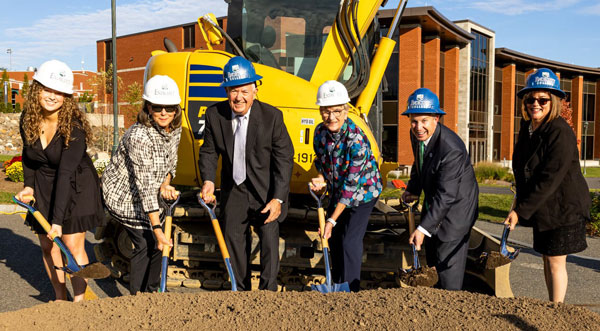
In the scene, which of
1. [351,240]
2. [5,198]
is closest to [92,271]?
[351,240]

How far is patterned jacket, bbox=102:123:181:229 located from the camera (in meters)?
3.87

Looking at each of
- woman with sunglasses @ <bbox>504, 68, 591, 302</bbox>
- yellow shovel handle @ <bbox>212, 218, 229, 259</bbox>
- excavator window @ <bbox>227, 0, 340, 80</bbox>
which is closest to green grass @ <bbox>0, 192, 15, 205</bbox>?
excavator window @ <bbox>227, 0, 340, 80</bbox>

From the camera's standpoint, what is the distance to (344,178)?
4145 millimetres

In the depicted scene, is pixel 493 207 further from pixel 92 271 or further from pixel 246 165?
pixel 92 271

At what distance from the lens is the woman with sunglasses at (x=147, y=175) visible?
3873mm

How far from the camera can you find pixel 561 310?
110 inches

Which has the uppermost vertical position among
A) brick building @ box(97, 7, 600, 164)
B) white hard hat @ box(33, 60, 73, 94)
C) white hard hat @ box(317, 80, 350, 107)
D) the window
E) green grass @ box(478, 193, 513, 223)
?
the window

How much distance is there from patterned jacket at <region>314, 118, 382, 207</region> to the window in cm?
3483

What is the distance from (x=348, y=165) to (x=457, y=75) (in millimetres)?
29134

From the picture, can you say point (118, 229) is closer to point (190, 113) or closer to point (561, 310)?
point (190, 113)

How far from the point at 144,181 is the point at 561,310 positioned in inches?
115

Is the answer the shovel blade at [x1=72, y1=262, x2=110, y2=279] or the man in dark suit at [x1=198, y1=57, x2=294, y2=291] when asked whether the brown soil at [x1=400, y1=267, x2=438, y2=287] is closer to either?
the man in dark suit at [x1=198, y1=57, x2=294, y2=291]

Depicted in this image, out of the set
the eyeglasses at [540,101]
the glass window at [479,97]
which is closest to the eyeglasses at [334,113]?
the eyeglasses at [540,101]

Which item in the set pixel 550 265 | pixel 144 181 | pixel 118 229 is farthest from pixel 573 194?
pixel 118 229
